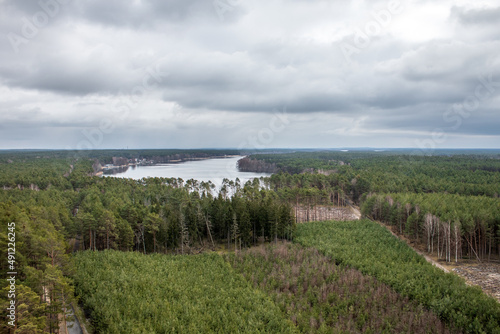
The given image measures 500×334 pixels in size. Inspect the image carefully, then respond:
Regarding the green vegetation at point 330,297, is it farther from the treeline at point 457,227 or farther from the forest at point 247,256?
the treeline at point 457,227

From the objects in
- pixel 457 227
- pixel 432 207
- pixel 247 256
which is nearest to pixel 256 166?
pixel 432 207

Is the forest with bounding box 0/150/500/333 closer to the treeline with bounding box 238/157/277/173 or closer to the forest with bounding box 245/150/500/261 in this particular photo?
the forest with bounding box 245/150/500/261

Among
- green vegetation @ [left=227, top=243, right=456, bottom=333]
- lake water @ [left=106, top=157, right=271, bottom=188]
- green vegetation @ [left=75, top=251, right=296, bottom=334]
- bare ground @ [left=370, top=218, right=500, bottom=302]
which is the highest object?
lake water @ [left=106, top=157, right=271, bottom=188]

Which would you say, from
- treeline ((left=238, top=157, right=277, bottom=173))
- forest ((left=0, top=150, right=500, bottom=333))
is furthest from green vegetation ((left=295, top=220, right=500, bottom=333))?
treeline ((left=238, top=157, right=277, bottom=173))

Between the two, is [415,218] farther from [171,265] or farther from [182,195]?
[182,195]

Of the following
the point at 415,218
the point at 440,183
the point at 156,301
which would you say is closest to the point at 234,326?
the point at 156,301

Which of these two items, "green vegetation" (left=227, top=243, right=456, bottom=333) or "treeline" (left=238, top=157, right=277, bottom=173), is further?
"treeline" (left=238, top=157, right=277, bottom=173)
